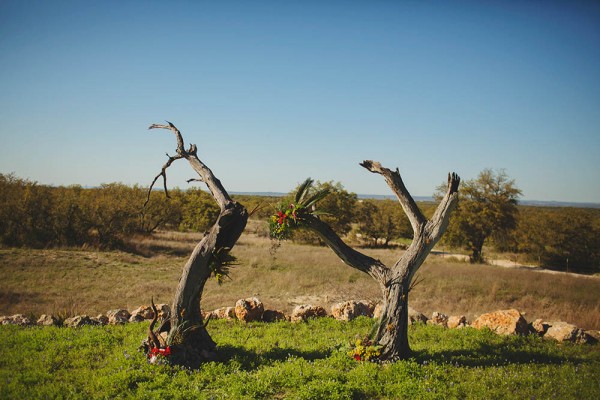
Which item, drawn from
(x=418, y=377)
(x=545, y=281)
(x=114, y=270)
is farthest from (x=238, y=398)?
(x=545, y=281)

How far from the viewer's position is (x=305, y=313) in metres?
10.2

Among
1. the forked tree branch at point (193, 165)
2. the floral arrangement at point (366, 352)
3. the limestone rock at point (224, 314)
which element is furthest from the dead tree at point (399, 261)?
the limestone rock at point (224, 314)

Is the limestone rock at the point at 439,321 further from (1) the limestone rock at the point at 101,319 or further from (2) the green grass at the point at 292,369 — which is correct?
(1) the limestone rock at the point at 101,319

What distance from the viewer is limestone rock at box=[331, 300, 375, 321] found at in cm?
1008

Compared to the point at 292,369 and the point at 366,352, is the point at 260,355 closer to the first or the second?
the point at 292,369

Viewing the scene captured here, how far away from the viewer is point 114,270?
1902 cm

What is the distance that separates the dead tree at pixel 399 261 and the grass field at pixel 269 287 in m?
6.37

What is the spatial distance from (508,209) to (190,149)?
2978 cm

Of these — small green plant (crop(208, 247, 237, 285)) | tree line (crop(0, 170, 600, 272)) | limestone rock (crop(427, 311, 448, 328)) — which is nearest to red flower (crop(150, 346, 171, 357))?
small green plant (crop(208, 247, 237, 285))

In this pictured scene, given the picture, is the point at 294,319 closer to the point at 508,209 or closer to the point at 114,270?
the point at 114,270

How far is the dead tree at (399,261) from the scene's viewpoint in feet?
22.2

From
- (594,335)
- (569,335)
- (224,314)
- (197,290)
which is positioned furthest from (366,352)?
(594,335)

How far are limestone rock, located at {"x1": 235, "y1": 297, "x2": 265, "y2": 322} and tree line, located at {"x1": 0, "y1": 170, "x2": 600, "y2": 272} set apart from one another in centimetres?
875

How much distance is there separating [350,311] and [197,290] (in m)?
5.20
